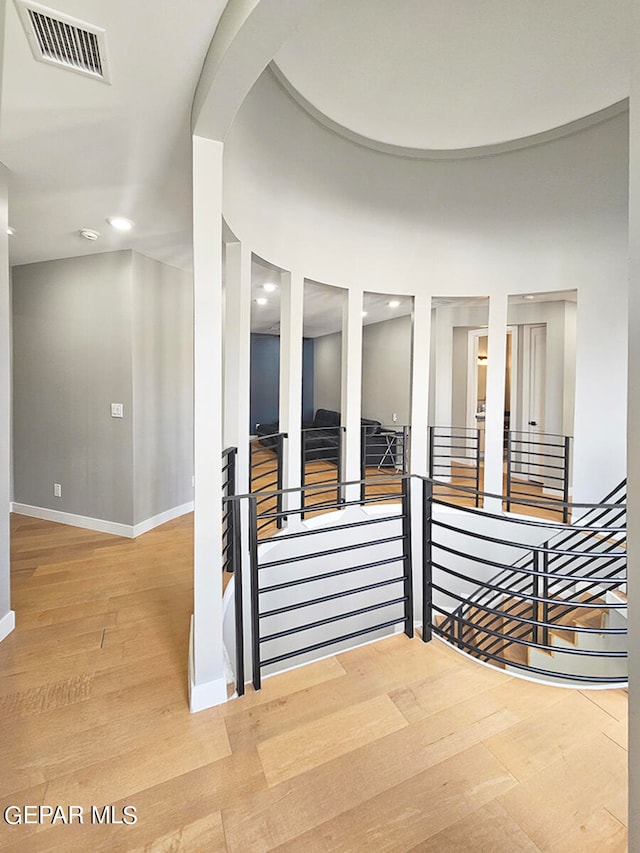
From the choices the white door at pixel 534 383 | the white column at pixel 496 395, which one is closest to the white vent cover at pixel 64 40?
the white column at pixel 496 395

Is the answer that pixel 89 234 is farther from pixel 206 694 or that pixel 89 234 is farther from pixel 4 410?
pixel 206 694

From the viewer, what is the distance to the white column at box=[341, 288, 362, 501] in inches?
151

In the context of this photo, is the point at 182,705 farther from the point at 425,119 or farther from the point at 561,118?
the point at 561,118

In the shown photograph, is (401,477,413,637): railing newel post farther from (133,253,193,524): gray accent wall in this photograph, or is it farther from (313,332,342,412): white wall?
(313,332,342,412): white wall

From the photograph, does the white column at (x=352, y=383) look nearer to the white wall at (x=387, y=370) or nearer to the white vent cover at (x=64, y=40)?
the white vent cover at (x=64, y=40)

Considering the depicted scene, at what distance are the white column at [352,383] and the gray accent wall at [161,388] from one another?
1.73 meters

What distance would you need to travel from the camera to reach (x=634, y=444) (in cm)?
55

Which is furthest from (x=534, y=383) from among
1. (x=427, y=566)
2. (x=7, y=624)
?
(x=7, y=624)

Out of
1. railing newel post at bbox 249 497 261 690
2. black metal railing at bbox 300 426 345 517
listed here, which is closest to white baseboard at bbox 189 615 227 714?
railing newel post at bbox 249 497 261 690

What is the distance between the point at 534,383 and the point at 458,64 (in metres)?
4.62

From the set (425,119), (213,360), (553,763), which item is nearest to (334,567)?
(553,763)

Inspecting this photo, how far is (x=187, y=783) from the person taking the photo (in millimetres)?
1313

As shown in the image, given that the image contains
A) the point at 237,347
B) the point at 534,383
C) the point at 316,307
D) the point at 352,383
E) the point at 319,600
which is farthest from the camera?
the point at 316,307

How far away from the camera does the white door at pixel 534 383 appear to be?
5777mm
